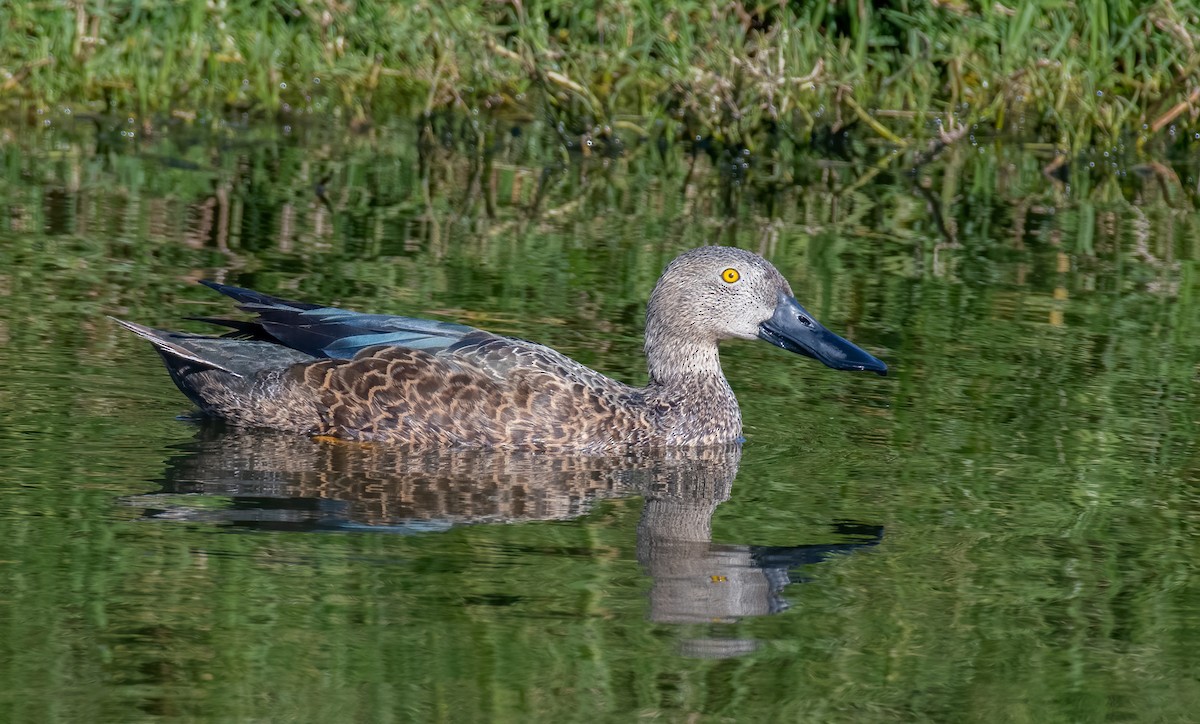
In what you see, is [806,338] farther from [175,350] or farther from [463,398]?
[175,350]

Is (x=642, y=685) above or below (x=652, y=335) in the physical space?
below

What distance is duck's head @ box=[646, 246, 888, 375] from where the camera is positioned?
7.41m

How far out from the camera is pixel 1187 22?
13203 millimetres

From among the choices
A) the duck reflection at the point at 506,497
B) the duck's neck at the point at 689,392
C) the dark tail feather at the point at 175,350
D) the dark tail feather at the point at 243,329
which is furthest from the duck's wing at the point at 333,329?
the duck's neck at the point at 689,392

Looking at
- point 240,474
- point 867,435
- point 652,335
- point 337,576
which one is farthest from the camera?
point 652,335

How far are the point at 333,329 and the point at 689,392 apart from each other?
1.33m

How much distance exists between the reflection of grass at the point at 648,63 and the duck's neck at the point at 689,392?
531 centimetres

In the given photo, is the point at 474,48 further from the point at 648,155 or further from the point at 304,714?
the point at 304,714

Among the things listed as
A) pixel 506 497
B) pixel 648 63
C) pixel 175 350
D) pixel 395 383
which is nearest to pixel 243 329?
pixel 175 350

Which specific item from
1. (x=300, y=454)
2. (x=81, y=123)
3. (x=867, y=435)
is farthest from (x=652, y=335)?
(x=81, y=123)

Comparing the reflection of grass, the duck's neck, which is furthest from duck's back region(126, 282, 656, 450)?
the reflection of grass

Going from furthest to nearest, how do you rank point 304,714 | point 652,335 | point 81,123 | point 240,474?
point 81,123 < point 652,335 < point 240,474 < point 304,714

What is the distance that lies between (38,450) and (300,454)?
0.86m

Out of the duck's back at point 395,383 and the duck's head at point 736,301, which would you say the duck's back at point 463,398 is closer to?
the duck's back at point 395,383
